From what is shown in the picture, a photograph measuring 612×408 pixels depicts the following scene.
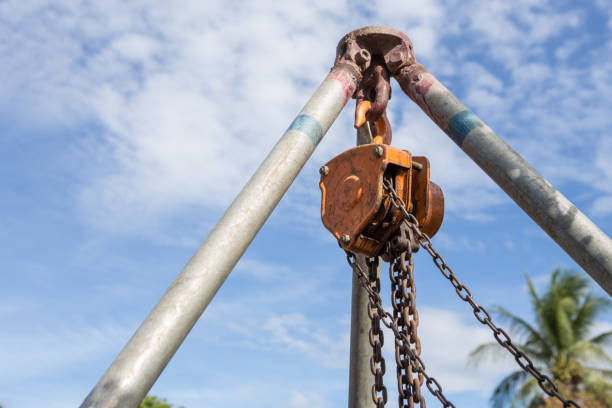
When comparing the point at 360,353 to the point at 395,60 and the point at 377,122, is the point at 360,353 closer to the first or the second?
the point at 377,122

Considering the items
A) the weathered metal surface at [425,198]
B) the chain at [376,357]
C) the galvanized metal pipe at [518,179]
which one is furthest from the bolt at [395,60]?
the chain at [376,357]

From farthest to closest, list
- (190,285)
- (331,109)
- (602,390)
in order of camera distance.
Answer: (602,390), (331,109), (190,285)

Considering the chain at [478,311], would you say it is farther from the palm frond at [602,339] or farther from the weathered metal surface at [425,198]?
the palm frond at [602,339]

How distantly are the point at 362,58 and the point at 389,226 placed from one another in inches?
62.5

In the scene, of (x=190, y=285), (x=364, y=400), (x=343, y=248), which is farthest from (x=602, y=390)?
(x=190, y=285)

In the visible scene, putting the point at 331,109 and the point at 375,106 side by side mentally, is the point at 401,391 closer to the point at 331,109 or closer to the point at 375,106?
the point at 331,109

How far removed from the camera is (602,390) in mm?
18453

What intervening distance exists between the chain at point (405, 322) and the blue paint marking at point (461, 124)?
3.35ft

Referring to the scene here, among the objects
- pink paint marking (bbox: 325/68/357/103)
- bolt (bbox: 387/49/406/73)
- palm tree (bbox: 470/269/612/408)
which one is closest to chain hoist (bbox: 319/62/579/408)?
pink paint marking (bbox: 325/68/357/103)

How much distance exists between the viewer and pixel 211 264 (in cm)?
346

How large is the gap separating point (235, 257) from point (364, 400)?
2208mm

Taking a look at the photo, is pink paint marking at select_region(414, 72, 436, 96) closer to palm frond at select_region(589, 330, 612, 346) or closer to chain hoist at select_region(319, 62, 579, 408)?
chain hoist at select_region(319, 62, 579, 408)

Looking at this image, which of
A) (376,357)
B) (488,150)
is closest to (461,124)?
(488,150)

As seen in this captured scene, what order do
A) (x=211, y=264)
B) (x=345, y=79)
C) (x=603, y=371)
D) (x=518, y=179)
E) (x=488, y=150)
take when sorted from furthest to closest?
(x=603, y=371)
(x=345, y=79)
(x=488, y=150)
(x=518, y=179)
(x=211, y=264)
